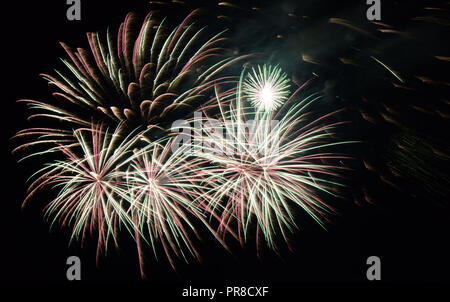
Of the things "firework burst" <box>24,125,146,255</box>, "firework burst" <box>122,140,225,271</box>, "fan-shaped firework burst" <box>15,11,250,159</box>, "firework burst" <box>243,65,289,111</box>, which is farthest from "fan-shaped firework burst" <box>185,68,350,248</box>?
"firework burst" <box>24,125,146,255</box>

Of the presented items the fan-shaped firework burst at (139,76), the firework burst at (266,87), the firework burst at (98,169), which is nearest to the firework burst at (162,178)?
the firework burst at (98,169)

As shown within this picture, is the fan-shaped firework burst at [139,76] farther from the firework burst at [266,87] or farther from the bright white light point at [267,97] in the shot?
the bright white light point at [267,97]

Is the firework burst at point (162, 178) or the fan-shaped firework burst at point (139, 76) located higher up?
the fan-shaped firework burst at point (139, 76)

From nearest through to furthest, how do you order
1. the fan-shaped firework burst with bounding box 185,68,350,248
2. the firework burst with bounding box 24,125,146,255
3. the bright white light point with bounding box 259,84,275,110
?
the fan-shaped firework burst with bounding box 185,68,350,248, the firework burst with bounding box 24,125,146,255, the bright white light point with bounding box 259,84,275,110

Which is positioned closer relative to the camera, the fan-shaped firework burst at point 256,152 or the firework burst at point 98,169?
the fan-shaped firework burst at point 256,152

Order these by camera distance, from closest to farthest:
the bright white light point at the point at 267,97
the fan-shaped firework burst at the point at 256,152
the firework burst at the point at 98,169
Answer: the fan-shaped firework burst at the point at 256,152, the firework burst at the point at 98,169, the bright white light point at the point at 267,97

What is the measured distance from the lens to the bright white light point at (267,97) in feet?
13.2

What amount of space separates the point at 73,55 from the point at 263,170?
369 cm

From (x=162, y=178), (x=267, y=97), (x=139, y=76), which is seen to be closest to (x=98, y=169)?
(x=162, y=178)

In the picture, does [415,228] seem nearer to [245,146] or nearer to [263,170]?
[263,170]

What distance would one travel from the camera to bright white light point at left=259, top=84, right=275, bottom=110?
4.02 m

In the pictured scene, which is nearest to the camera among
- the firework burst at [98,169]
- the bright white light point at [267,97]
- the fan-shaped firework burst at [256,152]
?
the fan-shaped firework burst at [256,152]

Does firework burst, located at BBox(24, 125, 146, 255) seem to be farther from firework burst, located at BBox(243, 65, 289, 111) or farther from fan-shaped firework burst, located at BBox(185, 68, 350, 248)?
firework burst, located at BBox(243, 65, 289, 111)

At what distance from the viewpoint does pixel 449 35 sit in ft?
11.7
